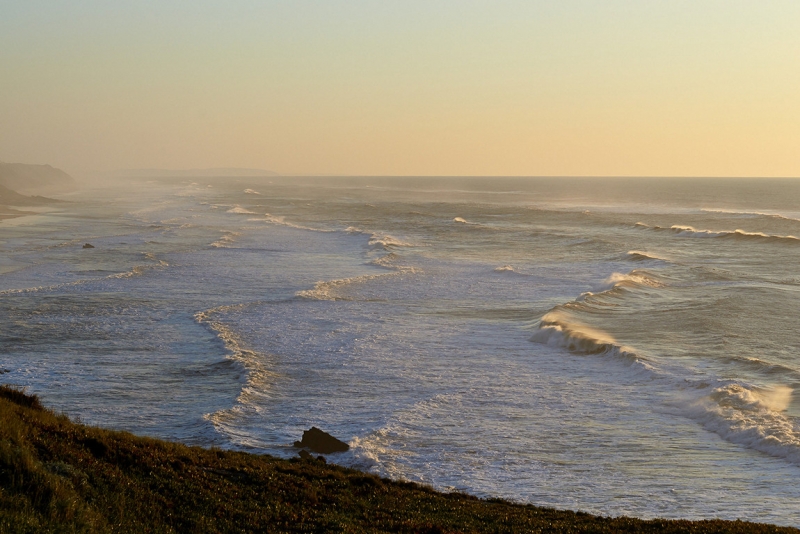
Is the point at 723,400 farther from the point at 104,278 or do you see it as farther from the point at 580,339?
the point at 104,278

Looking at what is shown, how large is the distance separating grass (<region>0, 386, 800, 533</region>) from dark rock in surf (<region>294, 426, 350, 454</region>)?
7.54 feet

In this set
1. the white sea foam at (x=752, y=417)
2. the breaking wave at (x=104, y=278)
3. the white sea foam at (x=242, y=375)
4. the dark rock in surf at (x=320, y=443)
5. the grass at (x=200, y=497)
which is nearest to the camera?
the grass at (x=200, y=497)

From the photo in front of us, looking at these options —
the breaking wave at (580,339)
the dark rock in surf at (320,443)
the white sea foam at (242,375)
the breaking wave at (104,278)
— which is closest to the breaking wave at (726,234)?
the breaking wave at (580,339)

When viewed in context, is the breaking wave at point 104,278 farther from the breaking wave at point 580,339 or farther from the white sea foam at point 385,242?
the breaking wave at point 580,339

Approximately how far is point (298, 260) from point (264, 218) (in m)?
44.9

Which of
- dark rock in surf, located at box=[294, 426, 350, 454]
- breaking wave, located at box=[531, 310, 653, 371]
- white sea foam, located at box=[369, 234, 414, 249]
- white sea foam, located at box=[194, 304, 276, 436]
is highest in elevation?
white sea foam, located at box=[369, 234, 414, 249]

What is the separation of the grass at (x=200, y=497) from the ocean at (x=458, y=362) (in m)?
2.22

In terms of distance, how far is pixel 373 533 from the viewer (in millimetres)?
11523

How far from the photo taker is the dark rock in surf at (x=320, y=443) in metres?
17.7

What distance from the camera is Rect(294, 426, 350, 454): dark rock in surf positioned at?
1769cm

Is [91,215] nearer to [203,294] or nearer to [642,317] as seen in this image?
[203,294]

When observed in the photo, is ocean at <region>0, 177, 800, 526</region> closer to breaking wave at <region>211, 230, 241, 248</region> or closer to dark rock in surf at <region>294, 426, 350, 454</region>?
dark rock in surf at <region>294, 426, 350, 454</region>

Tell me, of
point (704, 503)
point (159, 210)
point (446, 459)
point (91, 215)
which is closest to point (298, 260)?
point (446, 459)

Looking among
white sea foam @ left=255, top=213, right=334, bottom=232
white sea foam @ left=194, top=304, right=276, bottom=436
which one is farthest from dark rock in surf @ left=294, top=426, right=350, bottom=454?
white sea foam @ left=255, top=213, right=334, bottom=232
